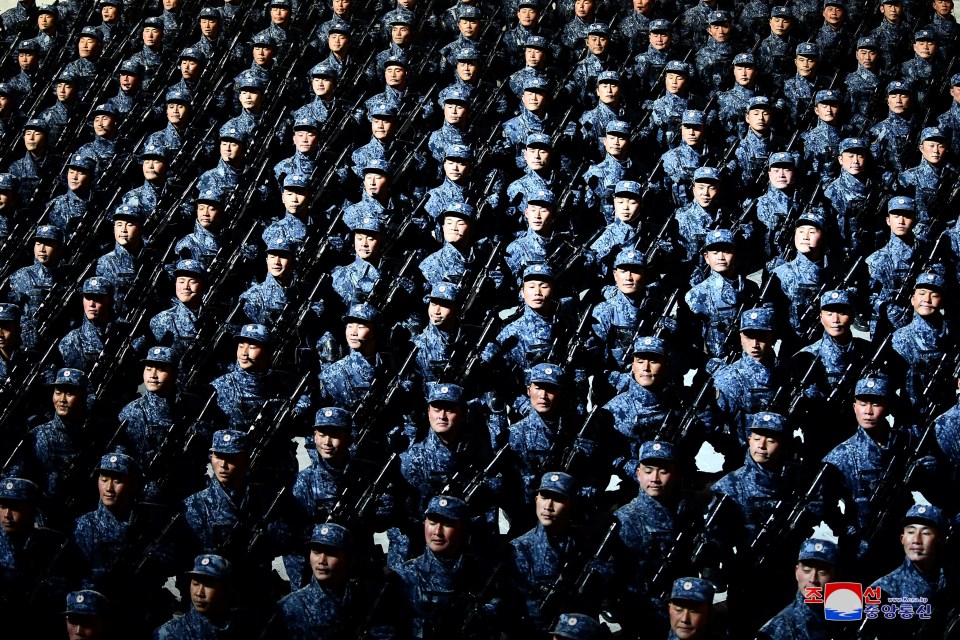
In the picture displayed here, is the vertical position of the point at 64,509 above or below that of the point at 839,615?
below

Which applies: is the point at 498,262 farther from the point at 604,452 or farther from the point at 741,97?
the point at 741,97

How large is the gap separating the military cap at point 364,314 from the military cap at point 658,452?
7.23 ft

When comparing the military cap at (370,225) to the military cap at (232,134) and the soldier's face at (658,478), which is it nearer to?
the military cap at (232,134)

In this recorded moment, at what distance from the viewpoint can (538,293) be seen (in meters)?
9.40

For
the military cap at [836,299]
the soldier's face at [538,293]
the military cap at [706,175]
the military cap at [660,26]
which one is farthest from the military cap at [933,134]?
the soldier's face at [538,293]

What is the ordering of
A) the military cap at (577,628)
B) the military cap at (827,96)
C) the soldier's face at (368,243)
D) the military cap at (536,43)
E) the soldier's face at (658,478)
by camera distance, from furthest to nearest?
the military cap at (536,43) → the military cap at (827,96) → the soldier's face at (368,243) → the soldier's face at (658,478) → the military cap at (577,628)

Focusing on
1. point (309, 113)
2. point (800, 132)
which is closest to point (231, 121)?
point (309, 113)

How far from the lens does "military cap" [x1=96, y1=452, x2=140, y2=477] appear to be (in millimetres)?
8297

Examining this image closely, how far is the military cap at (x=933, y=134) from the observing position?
1064 cm

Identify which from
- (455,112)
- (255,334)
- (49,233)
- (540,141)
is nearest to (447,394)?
(255,334)

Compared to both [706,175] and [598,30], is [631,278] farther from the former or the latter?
[598,30]

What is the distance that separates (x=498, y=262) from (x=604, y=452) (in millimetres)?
2080

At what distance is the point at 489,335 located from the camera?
375 inches

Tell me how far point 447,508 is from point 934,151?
5.29 m
